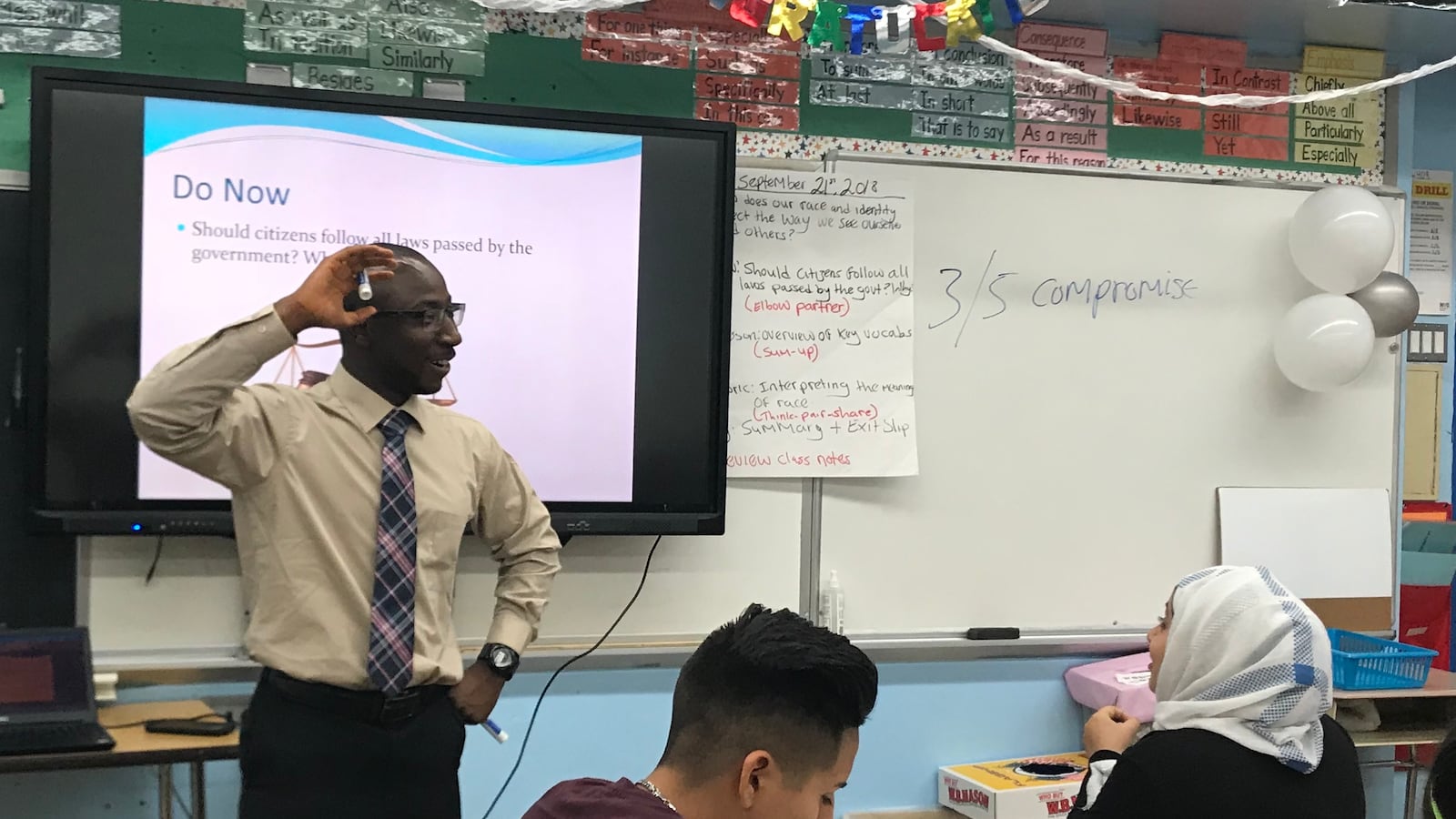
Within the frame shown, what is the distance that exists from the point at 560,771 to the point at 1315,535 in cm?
218

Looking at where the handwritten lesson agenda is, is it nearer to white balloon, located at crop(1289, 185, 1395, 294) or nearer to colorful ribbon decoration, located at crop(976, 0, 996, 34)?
colorful ribbon decoration, located at crop(976, 0, 996, 34)

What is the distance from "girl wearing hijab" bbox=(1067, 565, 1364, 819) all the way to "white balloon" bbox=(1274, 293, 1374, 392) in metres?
1.51

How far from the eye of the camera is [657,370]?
2.98 m

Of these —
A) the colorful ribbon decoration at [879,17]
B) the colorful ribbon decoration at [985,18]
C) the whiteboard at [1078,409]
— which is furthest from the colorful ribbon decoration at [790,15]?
the whiteboard at [1078,409]

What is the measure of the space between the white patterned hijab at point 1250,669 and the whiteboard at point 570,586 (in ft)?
4.21

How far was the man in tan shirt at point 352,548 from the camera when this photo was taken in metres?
2.06

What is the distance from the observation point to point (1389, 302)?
11.2ft

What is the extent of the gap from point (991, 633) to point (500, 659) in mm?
1505

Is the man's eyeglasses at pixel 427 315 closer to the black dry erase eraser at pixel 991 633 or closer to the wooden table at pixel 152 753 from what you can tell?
the wooden table at pixel 152 753

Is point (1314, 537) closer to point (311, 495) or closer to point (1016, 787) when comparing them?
point (1016, 787)

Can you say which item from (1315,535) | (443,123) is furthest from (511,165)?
(1315,535)

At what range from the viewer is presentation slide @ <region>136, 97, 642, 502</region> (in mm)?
2684

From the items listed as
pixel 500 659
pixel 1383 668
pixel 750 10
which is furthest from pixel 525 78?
pixel 1383 668

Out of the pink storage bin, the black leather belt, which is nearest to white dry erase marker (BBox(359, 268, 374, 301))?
the black leather belt
